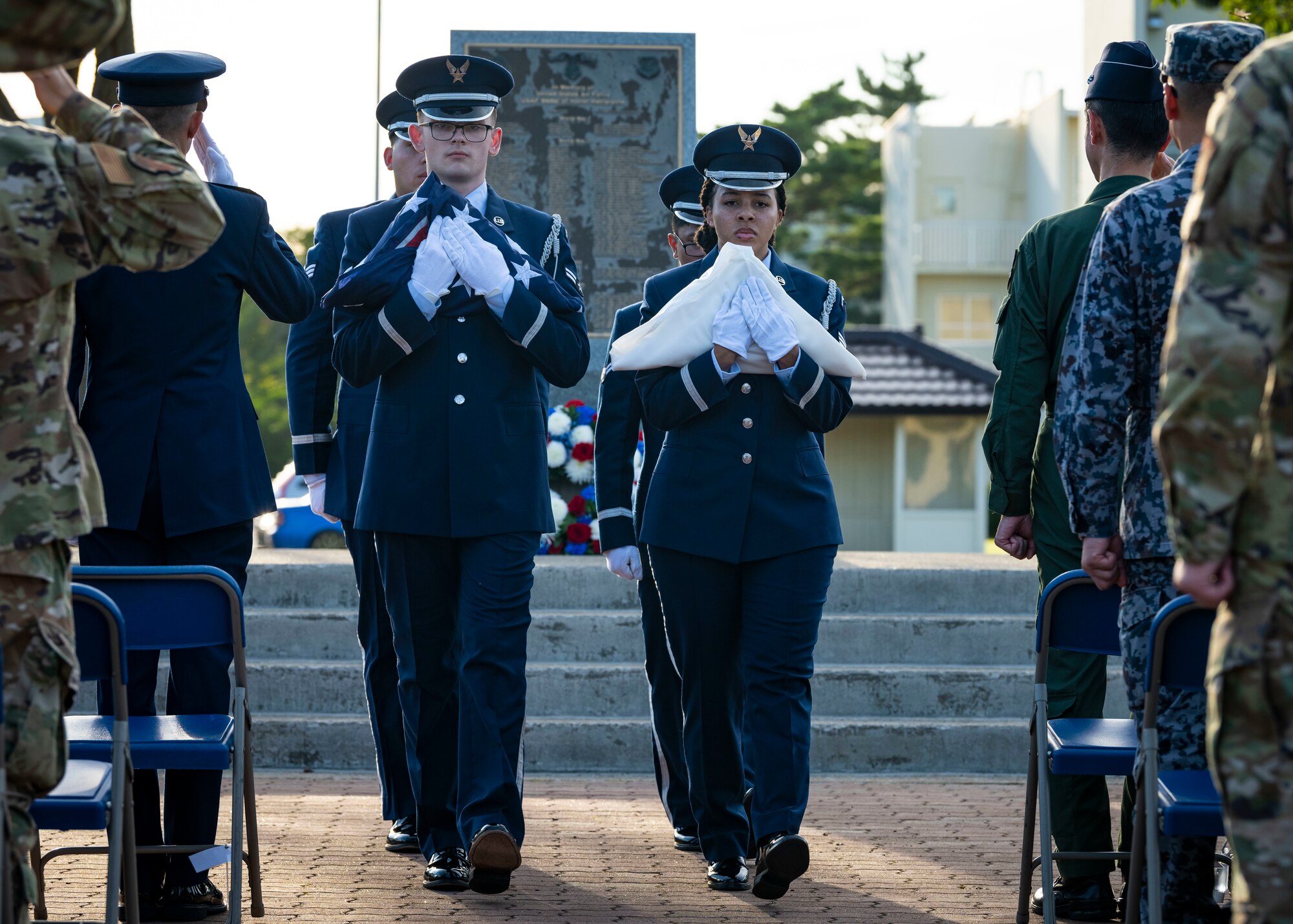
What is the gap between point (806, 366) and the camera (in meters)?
4.93

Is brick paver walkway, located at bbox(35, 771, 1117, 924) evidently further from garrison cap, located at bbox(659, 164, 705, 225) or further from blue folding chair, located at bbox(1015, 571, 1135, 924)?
garrison cap, located at bbox(659, 164, 705, 225)

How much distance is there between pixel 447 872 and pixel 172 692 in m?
0.97

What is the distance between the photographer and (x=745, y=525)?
4930mm

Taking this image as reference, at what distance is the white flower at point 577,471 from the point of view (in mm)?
9570

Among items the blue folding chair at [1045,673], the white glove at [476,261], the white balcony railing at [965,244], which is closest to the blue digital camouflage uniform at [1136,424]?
the blue folding chair at [1045,673]

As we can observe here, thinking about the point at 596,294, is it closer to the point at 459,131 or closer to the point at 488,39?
the point at 488,39

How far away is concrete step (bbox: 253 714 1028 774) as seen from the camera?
7.50m

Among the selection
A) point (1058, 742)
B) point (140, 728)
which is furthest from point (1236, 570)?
point (140, 728)

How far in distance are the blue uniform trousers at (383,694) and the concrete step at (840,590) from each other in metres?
2.90

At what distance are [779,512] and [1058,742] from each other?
120 centimetres

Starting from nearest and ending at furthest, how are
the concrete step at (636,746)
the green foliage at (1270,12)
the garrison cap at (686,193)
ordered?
1. the garrison cap at (686,193)
2. the concrete step at (636,746)
3. the green foliage at (1270,12)

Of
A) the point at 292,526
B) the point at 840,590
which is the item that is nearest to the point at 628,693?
the point at 840,590

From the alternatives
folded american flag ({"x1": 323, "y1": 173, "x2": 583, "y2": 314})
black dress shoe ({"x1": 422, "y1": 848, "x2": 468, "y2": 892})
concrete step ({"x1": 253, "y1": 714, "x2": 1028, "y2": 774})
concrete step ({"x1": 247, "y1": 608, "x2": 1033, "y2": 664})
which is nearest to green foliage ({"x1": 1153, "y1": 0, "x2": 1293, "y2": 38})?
concrete step ({"x1": 247, "y1": 608, "x2": 1033, "y2": 664})

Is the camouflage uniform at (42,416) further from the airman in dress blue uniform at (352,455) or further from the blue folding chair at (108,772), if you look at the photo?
the airman in dress blue uniform at (352,455)
